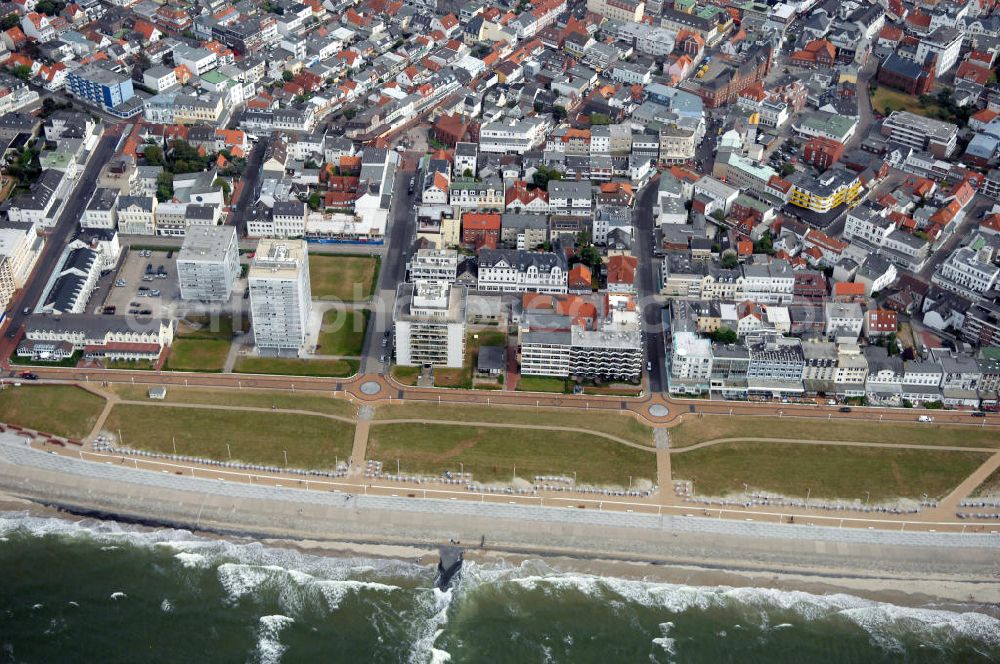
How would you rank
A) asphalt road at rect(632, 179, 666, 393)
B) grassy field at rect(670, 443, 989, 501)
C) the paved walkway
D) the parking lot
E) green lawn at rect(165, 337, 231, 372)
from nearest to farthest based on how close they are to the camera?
the paved walkway
grassy field at rect(670, 443, 989, 501)
green lawn at rect(165, 337, 231, 372)
asphalt road at rect(632, 179, 666, 393)
the parking lot

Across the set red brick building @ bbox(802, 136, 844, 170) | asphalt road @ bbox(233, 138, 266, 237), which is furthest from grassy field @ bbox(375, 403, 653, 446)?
red brick building @ bbox(802, 136, 844, 170)

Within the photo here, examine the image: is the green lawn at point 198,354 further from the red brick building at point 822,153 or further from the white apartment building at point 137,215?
the red brick building at point 822,153

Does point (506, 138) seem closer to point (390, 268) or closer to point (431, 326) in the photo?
point (390, 268)

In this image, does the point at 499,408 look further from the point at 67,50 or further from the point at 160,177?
the point at 67,50

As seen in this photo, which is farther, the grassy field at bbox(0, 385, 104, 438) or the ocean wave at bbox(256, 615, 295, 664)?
the grassy field at bbox(0, 385, 104, 438)

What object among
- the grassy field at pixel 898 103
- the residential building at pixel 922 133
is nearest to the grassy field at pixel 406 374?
the residential building at pixel 922 133

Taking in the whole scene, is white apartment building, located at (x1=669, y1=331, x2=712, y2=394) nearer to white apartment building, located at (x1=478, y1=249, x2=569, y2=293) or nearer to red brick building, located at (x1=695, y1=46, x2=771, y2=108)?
white apartment building, located at (x1=478, y1=249, x2=569, y2=293)

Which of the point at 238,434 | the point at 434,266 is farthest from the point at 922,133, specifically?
the point at 238,434
